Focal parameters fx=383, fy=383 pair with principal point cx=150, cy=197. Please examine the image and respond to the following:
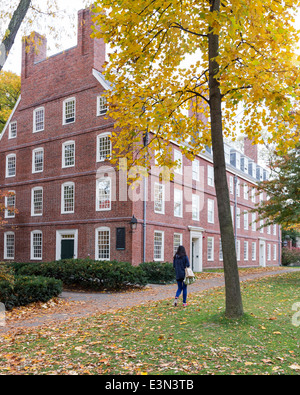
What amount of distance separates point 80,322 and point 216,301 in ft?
14.1

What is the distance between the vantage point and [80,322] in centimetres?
924

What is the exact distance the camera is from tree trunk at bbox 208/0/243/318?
8.20 m

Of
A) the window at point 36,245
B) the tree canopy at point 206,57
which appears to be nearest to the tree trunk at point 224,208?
the tree canopy at point 206,57

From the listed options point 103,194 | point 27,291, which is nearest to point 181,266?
point 27,291

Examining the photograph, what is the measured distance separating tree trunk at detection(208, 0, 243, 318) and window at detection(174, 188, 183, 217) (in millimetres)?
17466

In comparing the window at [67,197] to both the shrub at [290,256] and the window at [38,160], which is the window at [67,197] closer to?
the window at [38,160]

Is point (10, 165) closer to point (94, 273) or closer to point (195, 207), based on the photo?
point (195, 207)

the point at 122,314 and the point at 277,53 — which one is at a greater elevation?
the point at 277,53

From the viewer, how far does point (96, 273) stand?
1658 centimetres

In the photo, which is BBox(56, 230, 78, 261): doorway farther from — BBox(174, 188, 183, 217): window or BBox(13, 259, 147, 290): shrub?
BBox(174, 188, 183, 217): window

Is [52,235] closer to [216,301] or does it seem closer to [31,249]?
[31,249]
